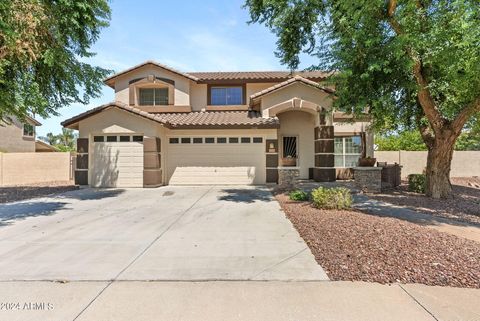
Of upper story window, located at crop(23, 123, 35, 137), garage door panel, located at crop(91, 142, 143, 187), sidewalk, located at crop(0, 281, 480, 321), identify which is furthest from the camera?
upper story window, located at crop(23, 123, 35, 137)

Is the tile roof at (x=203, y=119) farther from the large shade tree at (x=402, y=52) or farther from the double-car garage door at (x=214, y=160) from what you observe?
the large shade tree at (x=402, y=52)

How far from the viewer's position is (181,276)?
4.45m

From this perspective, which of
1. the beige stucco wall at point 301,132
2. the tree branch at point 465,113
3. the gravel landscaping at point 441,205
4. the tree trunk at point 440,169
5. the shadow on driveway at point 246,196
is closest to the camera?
the gravel landscaping at point 441,205

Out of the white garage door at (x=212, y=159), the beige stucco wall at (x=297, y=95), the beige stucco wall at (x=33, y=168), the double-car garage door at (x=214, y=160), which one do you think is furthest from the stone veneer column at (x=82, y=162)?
the beige stucco wall at (x=297, y=95)

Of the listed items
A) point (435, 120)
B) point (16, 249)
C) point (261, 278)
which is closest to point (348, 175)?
point (435, 120)

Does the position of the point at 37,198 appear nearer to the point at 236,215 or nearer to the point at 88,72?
the point at 88,72

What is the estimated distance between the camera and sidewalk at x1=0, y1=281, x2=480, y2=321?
3.41 metres

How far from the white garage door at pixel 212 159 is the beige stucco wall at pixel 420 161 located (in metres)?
10.2

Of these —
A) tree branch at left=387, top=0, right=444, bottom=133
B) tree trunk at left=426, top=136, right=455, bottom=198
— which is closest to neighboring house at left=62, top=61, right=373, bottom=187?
tree branch at left=387, top=0, right=444, bottom=133

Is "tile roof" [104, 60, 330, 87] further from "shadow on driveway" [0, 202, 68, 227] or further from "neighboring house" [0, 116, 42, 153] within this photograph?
"neighboring house" [0, 116, 42, 153]

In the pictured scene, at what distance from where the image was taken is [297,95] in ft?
53.1

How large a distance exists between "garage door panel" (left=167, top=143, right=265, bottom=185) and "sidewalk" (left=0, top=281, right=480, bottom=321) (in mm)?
12067

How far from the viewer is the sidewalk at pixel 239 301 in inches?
134

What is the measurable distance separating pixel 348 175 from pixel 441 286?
14.2 m
